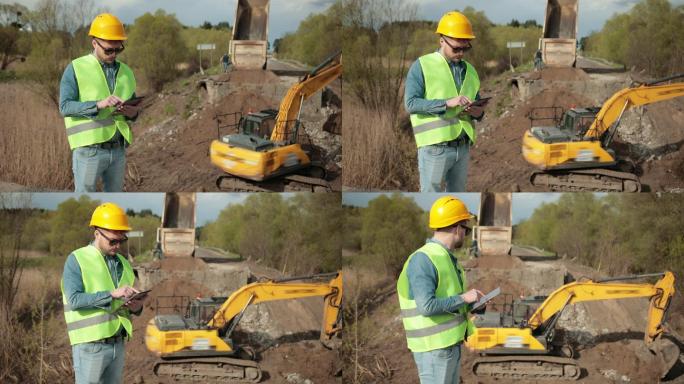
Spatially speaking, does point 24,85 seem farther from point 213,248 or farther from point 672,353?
point 672,353

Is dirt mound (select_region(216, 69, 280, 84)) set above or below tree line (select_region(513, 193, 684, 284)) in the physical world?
above

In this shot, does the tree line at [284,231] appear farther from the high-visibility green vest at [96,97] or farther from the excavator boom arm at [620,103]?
the excavator boom arm at [620,103]

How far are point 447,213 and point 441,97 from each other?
1500mm

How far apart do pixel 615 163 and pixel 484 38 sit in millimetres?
1650

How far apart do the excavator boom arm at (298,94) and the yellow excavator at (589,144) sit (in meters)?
1.88

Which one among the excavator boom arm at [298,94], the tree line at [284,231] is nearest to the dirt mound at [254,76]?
the excavator boom arm at [298,94]

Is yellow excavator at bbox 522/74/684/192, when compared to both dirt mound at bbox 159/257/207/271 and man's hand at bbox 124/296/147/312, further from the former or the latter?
man's hand at bbox 124/296/147/312

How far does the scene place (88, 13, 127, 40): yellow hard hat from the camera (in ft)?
30.1

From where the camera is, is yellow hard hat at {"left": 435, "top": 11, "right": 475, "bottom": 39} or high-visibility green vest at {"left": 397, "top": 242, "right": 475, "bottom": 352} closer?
high-visibility green vest at {"left": 397, "top": 242, "right": 475, "bottom": 352}

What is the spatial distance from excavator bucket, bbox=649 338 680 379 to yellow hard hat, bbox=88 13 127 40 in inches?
248

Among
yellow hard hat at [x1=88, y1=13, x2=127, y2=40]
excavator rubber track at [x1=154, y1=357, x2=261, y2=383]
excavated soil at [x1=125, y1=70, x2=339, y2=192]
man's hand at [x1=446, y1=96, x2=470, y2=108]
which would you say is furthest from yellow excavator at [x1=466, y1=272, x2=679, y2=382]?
yellow hard hat at [x1=88, y1=13, x2=127, y2=40]

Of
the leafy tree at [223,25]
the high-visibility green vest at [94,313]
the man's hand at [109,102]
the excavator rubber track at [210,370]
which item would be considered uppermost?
the leafy tree at [223,25]

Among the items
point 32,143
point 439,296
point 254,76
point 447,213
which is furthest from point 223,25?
point 439,296

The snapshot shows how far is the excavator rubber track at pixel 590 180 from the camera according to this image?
11.1 metres
